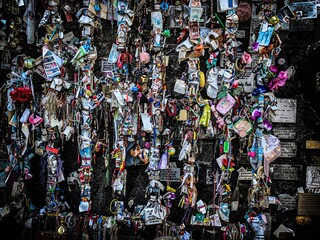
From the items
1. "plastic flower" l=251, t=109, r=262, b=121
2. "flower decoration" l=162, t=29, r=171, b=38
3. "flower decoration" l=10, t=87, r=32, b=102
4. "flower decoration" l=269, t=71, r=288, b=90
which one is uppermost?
"flower decoration" l=162, t=29, r=171, b=38

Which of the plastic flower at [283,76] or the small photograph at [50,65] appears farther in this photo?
the small photograph at [50,65]

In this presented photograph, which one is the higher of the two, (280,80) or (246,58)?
(246,58)

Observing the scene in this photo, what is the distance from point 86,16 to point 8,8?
41.3 inches

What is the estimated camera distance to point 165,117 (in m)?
4.00

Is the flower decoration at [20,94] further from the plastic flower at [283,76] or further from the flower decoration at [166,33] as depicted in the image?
the plastic flower at [283,76]

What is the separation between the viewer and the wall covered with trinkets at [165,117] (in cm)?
388

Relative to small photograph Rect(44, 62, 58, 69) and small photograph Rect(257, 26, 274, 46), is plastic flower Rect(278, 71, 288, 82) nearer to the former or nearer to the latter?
small photograph Rect(257, 26, 274, 46)

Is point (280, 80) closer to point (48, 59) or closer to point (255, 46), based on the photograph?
point (255, 46)

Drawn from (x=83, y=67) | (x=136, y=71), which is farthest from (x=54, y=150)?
(x=136, y=71)

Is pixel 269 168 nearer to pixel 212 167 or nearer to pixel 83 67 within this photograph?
pixel 212 167

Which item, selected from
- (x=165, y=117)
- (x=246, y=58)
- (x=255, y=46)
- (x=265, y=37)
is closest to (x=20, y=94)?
(x=165, y=117)

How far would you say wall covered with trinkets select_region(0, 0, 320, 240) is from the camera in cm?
388

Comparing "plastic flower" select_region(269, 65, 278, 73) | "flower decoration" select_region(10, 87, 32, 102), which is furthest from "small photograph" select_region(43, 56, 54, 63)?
"plastic flower" select_region(269, 65, 278, 73)

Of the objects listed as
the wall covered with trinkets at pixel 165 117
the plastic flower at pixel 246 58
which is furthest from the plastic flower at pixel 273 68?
the plastic flower at pixel 246 58
